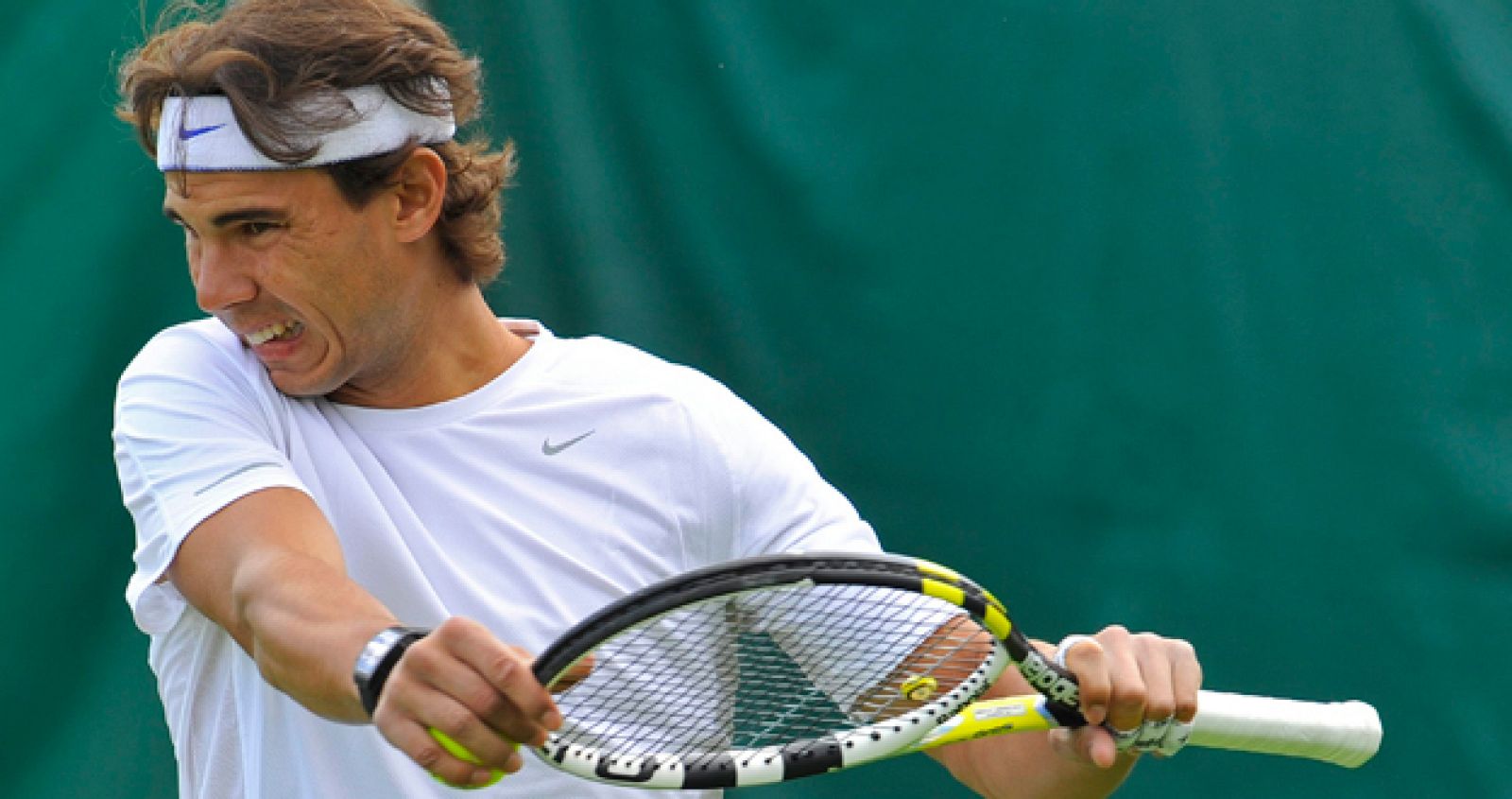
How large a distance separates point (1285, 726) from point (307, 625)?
3.17 feet

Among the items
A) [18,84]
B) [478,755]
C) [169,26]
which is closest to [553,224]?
[169,26]

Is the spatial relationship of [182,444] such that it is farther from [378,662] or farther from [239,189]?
[378,662]

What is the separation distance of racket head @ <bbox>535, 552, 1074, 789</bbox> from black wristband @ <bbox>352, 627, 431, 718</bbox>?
11cm

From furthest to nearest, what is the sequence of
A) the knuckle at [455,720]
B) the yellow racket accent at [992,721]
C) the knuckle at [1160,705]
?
the yellow racket accent at [992,721]
the knuckle at [1160,705]
the knuckle at [455,720]

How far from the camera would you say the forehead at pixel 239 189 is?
2.17 meters

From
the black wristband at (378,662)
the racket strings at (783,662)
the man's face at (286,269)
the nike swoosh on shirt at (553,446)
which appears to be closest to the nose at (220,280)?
the man's face at (286,269)

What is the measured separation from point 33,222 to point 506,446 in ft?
3.84

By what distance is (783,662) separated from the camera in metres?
2.19

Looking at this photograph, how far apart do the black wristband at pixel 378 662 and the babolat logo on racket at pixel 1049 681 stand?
580 millimetres

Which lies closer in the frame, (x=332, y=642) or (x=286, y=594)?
(x=332, y=642)

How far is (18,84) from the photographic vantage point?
9.89 feet

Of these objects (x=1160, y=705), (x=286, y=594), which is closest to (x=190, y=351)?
(x=286, y=594)

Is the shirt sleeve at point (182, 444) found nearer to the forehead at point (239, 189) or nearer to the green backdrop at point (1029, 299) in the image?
the forehead at point (239, 189)

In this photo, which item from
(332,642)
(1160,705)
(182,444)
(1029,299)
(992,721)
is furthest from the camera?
(1029,299)
